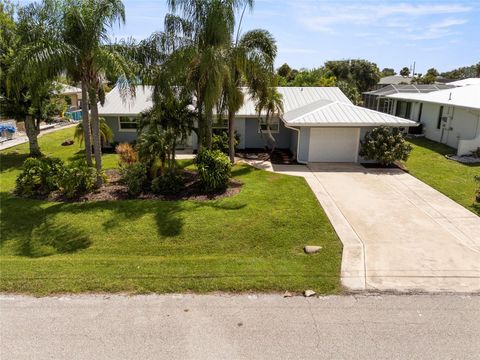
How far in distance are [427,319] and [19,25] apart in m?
12.9

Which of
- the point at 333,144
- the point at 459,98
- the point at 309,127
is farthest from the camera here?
the point at 459,98

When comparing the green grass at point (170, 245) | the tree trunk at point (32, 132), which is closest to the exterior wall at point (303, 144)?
the green grass at point (170, 245)

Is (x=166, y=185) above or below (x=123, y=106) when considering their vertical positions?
below

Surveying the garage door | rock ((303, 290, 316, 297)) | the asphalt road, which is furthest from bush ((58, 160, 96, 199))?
the garage door

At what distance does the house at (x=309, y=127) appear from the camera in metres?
16.3

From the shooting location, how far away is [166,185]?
40.1ft

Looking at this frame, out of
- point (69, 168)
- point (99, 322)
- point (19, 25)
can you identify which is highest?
point (19, 25)

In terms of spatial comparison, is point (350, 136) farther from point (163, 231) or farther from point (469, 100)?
point (163, 231)

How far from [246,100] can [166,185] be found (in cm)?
954

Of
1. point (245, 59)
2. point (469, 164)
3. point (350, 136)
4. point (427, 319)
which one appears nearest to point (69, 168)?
point (245, 59)

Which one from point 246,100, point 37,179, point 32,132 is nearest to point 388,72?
point 246,100

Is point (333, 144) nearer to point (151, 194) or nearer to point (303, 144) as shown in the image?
point (303, 144)

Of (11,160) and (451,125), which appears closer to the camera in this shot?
(11,160)

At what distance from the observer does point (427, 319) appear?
590 centimetres
